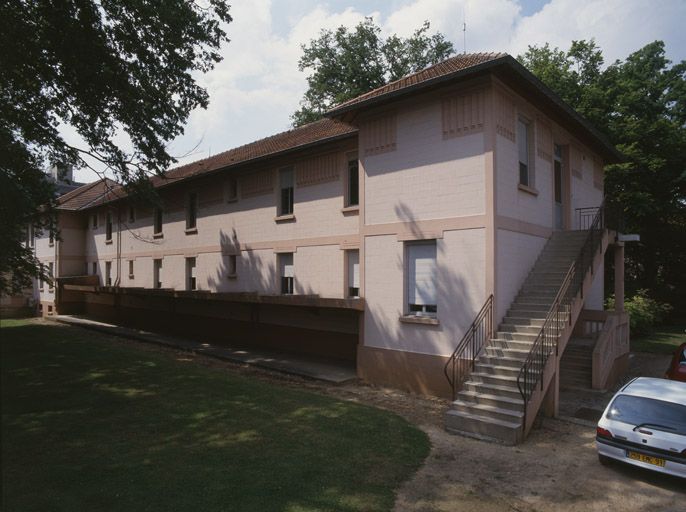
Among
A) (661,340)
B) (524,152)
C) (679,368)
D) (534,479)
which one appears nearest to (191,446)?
(534,479)

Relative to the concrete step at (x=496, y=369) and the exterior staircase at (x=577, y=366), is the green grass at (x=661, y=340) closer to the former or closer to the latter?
the exterior staircase at (x=577, y=366)

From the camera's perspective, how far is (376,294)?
12938 millimetres

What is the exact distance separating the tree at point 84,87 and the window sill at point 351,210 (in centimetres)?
555

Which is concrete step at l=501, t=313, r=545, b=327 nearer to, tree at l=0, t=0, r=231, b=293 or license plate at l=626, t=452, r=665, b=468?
license plate at l=626, t=452, r=665, b=468

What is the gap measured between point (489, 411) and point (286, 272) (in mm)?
10289

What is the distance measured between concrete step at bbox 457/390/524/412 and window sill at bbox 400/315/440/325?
2.39 m

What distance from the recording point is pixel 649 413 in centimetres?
719

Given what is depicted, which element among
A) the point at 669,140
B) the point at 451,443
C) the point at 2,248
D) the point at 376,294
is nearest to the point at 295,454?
the point at 451,443

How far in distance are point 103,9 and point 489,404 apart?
12942 millimetres

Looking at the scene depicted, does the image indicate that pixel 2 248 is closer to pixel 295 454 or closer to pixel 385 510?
pixel 295 454

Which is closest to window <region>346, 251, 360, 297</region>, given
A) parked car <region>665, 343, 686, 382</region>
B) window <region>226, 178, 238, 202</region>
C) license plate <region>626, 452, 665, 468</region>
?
window <region>226, 178, 238, 202</region>

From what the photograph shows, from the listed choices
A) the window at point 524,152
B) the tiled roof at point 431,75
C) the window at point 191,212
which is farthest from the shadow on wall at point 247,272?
the window at point 524,152

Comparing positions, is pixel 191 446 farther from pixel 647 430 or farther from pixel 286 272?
pixel 286 272

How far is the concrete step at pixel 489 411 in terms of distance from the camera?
8.64 m
